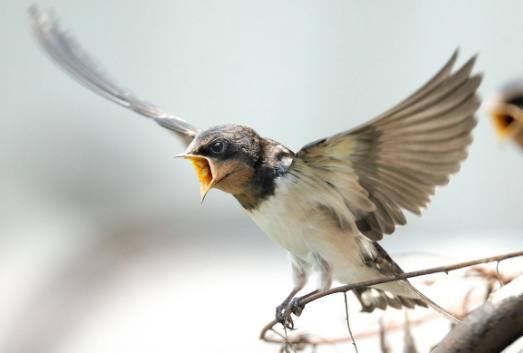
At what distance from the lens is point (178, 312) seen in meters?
2.78

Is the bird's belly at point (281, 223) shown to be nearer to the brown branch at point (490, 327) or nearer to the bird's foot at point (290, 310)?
the bird's foot at point (290, 310)

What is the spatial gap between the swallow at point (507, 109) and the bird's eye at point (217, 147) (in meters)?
0.69

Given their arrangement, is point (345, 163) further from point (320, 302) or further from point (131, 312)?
point (131, 312)

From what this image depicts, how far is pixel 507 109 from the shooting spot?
202cm

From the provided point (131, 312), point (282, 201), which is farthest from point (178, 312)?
point (282, 201)

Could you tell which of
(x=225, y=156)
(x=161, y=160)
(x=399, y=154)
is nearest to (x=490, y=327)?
(x=399, y=154)

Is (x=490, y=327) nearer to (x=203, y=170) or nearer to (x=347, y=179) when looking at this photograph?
(x=347, y=179)

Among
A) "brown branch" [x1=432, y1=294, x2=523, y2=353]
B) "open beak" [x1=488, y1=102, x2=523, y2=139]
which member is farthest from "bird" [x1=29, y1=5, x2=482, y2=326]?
"open beak" [x1=488, y1=102, x2=523, y2=139]

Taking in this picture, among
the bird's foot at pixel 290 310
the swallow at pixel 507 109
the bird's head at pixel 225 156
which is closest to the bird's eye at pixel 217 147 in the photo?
the bird's head at pixel 225 156

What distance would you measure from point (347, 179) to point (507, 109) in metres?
0.67

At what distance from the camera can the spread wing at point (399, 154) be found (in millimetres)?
1296

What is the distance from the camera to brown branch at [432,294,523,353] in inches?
43.8

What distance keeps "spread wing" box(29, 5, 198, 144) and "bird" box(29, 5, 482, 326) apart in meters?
0.30

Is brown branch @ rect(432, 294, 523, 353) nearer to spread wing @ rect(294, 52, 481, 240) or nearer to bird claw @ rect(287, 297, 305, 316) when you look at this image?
spread wing @ rect(294, 52, 481, 240)
